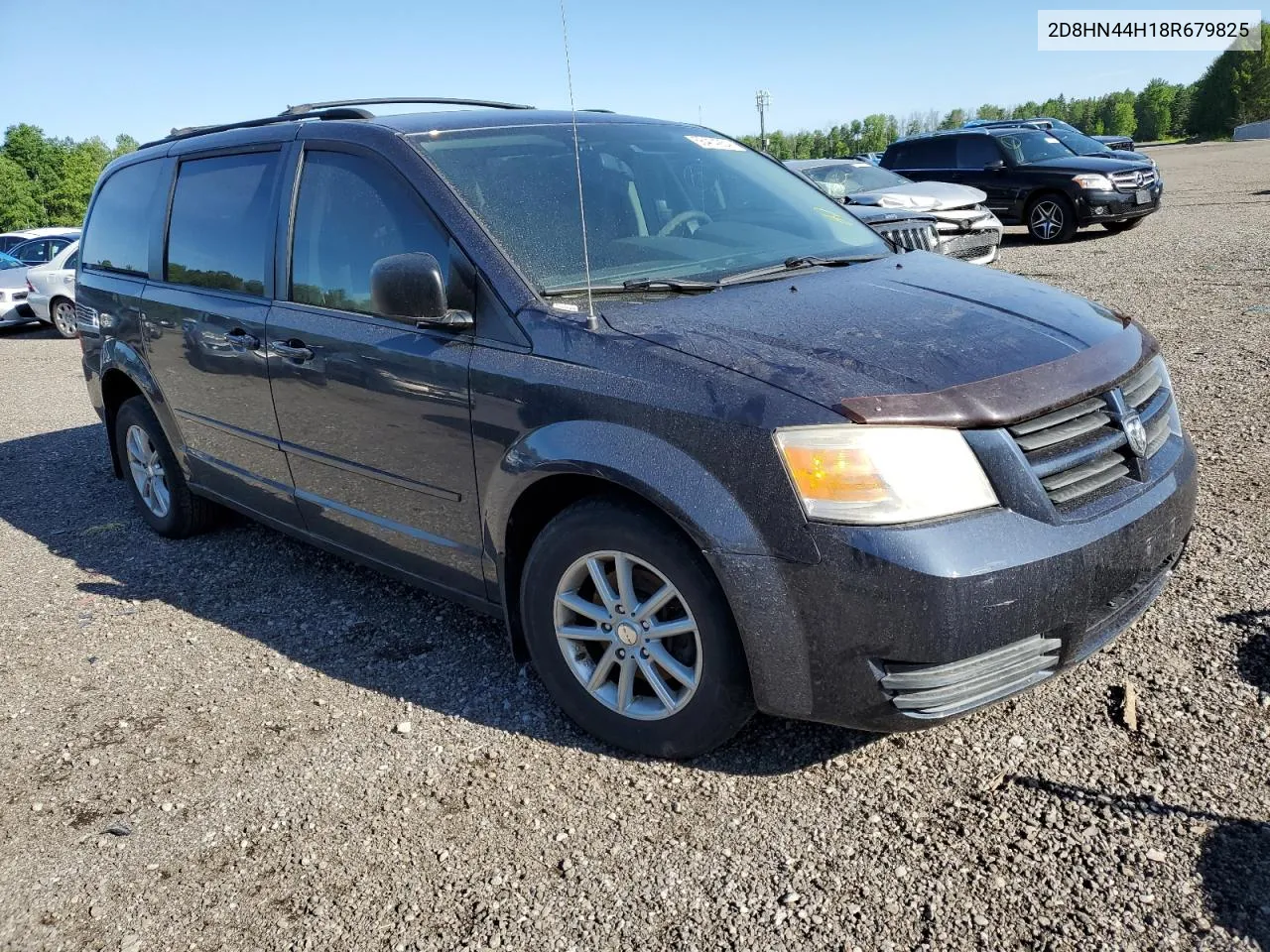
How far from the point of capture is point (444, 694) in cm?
340

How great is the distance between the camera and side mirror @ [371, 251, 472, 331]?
116 inches

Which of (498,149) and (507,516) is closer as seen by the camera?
(507,516)

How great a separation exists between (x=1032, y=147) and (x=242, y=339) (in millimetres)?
15127

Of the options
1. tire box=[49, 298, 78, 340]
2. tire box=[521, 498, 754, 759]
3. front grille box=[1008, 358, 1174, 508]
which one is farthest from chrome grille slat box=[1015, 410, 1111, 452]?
tire box=[49, 298, 78, 340]

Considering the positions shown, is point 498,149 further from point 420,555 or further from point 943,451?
point 943,451

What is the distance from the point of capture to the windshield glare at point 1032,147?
616 inches

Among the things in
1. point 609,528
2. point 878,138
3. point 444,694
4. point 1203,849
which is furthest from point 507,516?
point 878,138

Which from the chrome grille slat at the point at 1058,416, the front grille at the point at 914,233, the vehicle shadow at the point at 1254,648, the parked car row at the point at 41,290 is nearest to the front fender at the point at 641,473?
the chrome grille slat at the point at 1058,416

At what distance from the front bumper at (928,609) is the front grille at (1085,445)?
77mm

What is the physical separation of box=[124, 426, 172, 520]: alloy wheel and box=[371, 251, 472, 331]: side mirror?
2.68m

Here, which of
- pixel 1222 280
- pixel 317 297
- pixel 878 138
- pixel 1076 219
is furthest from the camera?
pixel 878 138

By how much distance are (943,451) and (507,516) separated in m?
1.31

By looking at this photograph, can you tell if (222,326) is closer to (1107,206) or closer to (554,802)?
(554,802)

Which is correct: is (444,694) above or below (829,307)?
below
